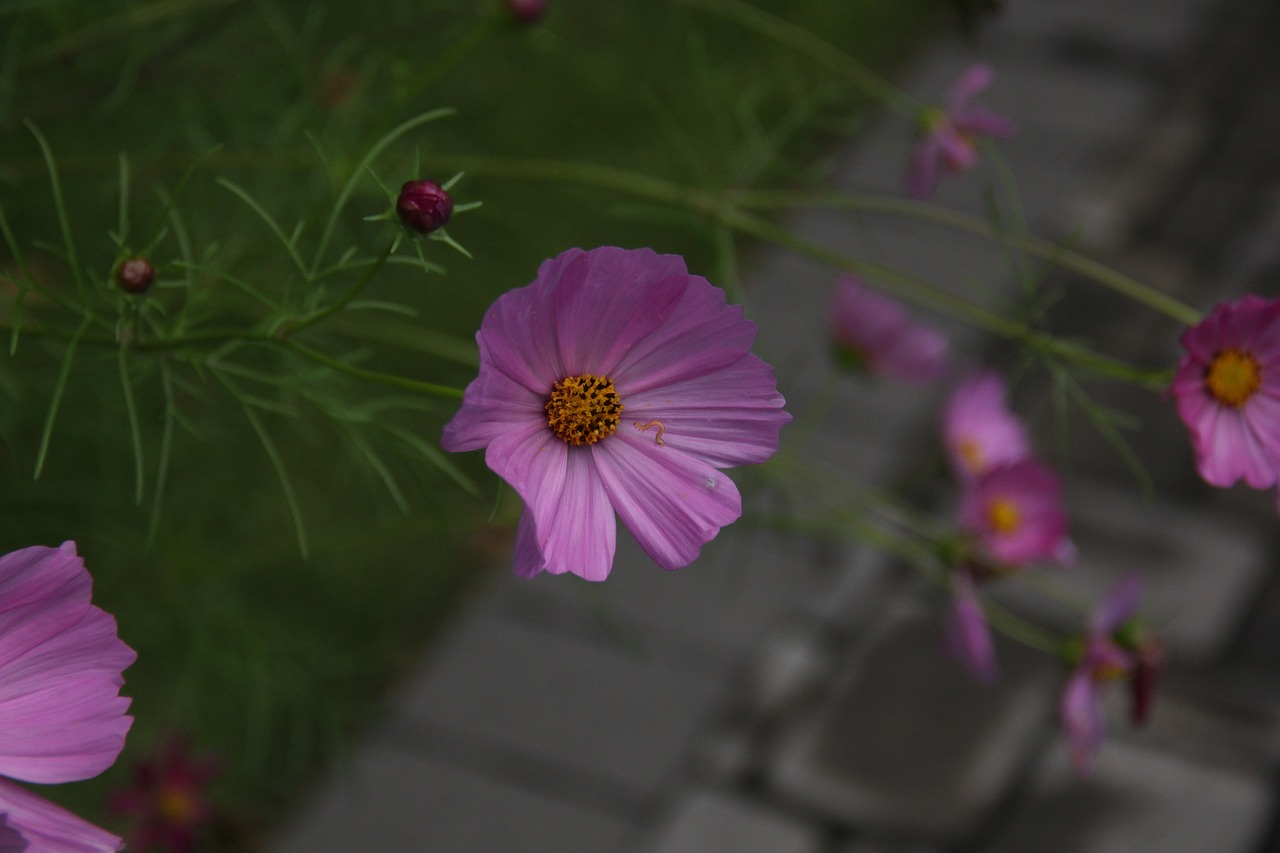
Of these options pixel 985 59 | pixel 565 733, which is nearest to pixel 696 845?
pixel 565 733

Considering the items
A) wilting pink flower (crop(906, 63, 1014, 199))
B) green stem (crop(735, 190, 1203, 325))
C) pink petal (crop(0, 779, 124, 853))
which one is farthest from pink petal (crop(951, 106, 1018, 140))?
pink petal (crop(0, 779, 124, 853))

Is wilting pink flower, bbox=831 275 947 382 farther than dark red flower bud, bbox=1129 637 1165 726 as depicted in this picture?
Yes

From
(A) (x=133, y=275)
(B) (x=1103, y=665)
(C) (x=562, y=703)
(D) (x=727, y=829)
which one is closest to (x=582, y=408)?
(A) (x=133, y=275)

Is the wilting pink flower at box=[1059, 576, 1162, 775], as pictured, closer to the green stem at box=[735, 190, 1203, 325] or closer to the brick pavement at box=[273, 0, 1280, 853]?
the green stem at box=[735, 190, 1203, 325]

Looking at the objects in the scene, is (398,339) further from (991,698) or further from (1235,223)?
(1235,223)

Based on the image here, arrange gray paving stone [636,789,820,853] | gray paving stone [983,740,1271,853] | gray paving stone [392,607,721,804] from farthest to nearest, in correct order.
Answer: gray paving stone [392,607,721,804] < gray paving stone [636,789,820,853] < gray paving stone [983,740,1271,853]

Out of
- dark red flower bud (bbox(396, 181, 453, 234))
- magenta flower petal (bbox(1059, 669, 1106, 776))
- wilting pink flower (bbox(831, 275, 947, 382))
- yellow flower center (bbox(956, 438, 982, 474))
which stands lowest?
dark red flower bud (bbox(396, 181, 453, 234))

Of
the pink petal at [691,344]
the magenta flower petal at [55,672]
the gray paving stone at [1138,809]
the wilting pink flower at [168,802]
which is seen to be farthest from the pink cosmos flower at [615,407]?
the gray paving stone at [1138,809]
